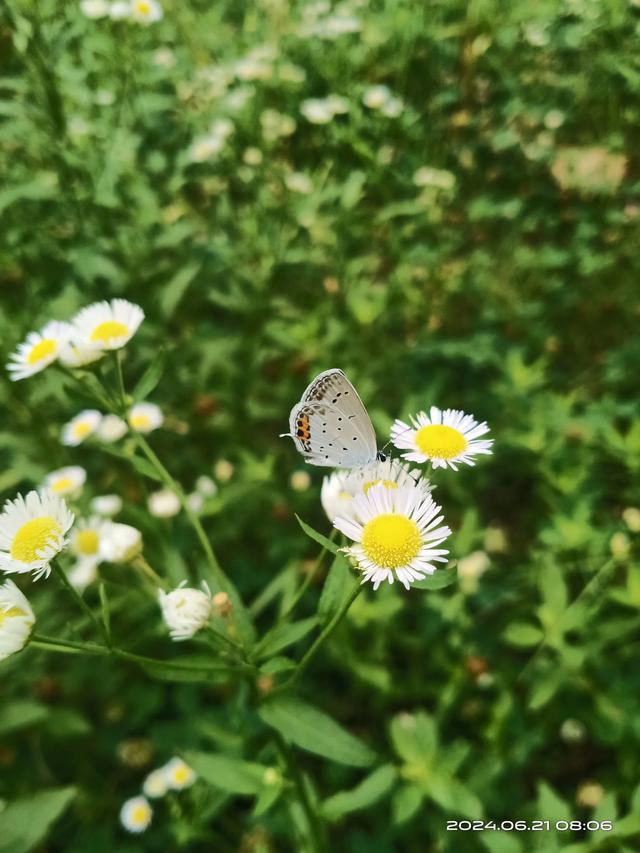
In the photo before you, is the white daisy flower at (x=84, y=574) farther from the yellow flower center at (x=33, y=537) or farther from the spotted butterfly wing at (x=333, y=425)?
the spotted butterfly wing at (x=333, y=425)

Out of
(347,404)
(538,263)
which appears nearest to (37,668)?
(347,404)

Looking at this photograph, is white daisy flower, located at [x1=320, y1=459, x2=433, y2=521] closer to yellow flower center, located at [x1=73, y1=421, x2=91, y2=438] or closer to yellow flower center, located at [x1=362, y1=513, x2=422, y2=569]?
yellow flower center, located at [x1=362, y1=513, x2=422, y2=569]

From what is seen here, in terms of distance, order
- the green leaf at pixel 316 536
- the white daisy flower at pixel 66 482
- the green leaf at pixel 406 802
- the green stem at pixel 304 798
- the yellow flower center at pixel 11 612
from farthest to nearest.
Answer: the white daisy flower at pixel 66 482 < the green leaf at pixel 406 802 < the green stem at pixel 304 798 < the yellow flower center at pixel 11 612 < the green leaf at pixel 316 536

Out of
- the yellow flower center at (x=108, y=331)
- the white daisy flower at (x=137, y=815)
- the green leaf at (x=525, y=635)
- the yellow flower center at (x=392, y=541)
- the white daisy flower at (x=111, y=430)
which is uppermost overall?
the white daisy flower at (x=111, y=430)

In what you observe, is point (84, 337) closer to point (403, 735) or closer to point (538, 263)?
point (403, 735)

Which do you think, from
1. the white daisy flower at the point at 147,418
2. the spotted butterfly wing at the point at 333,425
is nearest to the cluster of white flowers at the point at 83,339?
the spotted butterfly wing at the point at 333,425

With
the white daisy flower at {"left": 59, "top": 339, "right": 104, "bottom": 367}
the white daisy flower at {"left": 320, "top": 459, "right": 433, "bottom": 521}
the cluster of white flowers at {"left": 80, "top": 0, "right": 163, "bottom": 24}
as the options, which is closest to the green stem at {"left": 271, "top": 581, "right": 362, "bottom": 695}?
the white daisy flower at {"left": 320, "top": 459, "right": 433, "bottom": 521}
